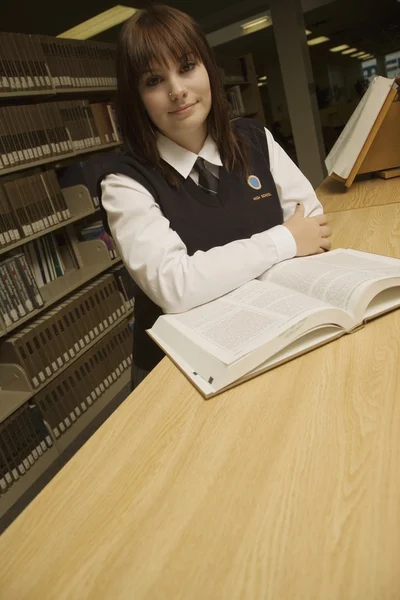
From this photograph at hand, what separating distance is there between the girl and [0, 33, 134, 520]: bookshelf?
3.84ft

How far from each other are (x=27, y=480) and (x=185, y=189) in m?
1.73

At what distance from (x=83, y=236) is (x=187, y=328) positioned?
6.88ft

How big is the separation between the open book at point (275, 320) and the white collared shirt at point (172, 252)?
5 cm

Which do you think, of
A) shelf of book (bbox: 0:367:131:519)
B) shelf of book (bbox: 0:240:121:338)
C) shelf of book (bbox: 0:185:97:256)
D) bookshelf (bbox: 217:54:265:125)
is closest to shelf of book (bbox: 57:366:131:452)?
shelf of book (bbox: 0:367:131:519)

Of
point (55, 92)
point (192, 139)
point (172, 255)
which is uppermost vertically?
point (55, 92)

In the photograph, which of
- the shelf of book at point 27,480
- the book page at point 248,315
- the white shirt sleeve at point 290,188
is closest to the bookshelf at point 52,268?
the shelf of book at point 27,480

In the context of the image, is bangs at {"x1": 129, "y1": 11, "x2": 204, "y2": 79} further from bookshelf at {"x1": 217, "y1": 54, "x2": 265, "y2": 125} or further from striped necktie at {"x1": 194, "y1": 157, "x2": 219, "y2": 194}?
bookshelf at {"x1": 217, "y1": 54, "x2": 265, "y2": 125}

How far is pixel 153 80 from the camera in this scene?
109 cm

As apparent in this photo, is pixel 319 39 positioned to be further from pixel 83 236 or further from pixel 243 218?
pixel 243 218

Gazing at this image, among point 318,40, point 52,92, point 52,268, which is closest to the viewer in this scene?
point 52,92

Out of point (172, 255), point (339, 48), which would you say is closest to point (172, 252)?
point (172, 255)

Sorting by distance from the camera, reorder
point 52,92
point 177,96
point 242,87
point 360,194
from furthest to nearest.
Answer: point 242,87, point 52,92, point 360,194, point 177,96

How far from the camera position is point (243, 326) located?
75 centimetres

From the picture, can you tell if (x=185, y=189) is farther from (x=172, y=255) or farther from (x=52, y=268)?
(x=52, y=268)
